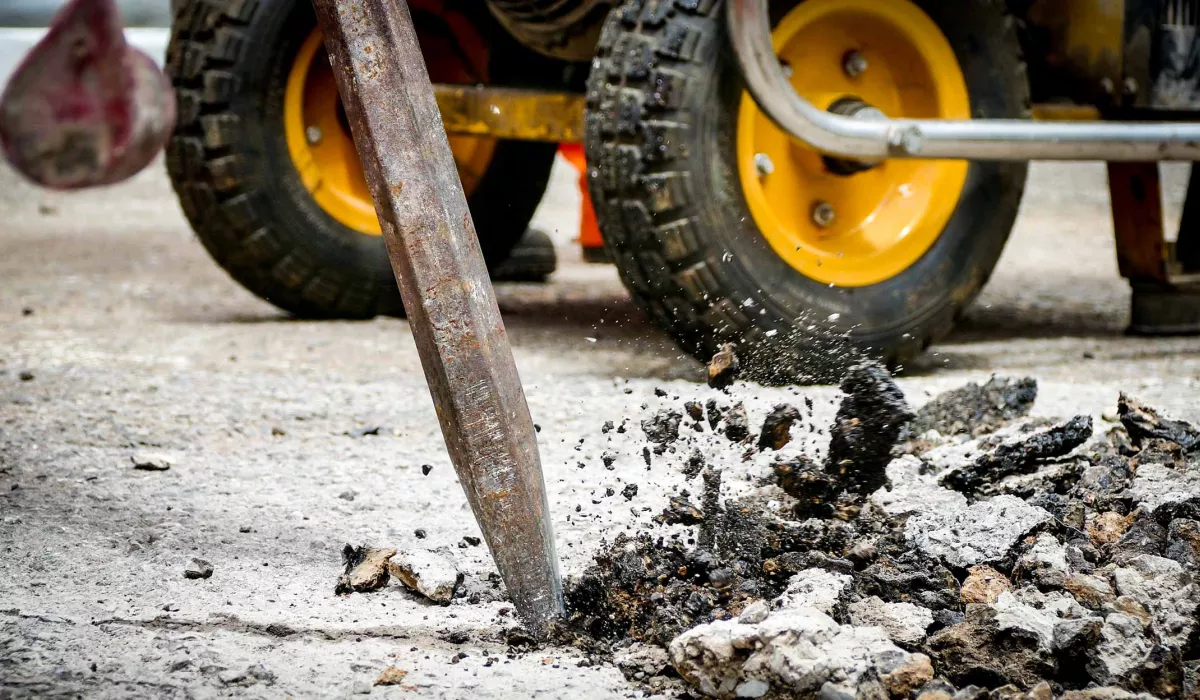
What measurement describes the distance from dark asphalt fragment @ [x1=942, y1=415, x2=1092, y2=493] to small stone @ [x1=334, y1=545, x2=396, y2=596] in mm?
1032

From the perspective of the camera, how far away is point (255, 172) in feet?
13.7

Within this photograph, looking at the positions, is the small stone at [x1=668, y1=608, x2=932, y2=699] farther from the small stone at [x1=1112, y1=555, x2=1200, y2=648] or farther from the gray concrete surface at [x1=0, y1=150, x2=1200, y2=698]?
the small stone at [x1=1112, y1=555, x2=1200, y2=648]

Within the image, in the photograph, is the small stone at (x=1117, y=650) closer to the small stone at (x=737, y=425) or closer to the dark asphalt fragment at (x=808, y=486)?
the dark asphalt fragment at (x=808, y=486)

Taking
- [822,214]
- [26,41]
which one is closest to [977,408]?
[822,214]

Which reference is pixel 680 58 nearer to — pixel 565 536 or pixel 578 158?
pixel 565 536

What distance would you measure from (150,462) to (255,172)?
1.76 m

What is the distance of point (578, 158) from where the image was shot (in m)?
5.41

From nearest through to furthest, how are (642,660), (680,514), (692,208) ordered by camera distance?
(642,660) → (680,514) → (692,208)

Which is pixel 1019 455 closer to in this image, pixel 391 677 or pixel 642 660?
pixel 642 660

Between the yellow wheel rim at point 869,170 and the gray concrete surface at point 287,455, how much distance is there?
369 millimetres

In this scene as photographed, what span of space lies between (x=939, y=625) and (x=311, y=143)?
3.10 metres

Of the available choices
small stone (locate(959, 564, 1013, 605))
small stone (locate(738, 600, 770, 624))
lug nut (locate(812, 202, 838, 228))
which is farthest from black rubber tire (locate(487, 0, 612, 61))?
small stone (locate(738, 600, 770, 624))

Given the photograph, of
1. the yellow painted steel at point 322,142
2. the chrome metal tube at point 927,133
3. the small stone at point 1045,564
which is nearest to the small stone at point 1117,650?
the small stone at point 1045,564

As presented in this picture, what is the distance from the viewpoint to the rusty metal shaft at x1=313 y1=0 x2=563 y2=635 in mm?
1787
